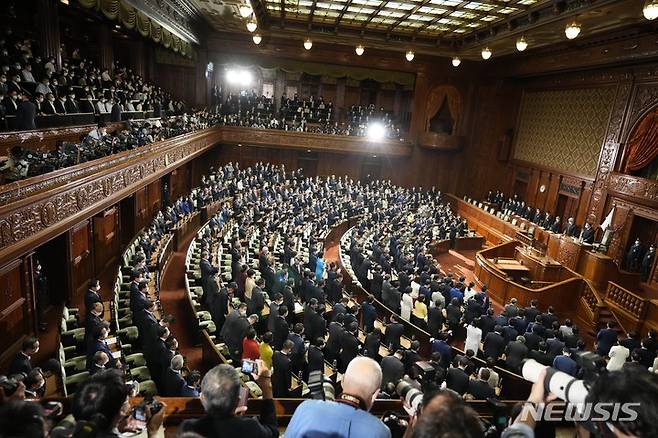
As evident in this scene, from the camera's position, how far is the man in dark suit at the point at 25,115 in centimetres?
609

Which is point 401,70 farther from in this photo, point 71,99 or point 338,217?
point 71,99

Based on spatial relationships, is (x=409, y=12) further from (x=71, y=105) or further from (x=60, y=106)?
(x=60, y=106)

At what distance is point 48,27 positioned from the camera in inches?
331

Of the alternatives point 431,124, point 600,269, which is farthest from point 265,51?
point 600,269

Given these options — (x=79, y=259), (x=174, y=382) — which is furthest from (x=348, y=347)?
(x=79, y=259)

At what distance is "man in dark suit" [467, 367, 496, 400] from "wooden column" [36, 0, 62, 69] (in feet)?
32.3

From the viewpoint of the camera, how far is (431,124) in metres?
20.3

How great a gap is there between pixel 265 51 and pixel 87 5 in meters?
11.5

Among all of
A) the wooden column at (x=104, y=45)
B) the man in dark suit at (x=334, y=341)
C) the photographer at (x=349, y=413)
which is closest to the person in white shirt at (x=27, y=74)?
the wooden column at (x=104, y=45)

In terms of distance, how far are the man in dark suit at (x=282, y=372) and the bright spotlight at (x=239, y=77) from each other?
1743 cm

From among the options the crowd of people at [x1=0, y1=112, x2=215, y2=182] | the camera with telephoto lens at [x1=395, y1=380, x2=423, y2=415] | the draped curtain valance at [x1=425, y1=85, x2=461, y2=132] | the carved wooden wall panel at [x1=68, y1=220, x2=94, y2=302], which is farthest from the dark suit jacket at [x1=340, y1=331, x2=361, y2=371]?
the draped curtain valance at [x1=425, y1=85, x2=461, y2=132]

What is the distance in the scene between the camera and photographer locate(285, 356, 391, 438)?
1551 millimetres

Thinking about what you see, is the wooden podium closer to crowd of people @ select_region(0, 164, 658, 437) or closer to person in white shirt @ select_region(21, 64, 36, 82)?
crowd of people @ select_region(0, 164, 658, 437)

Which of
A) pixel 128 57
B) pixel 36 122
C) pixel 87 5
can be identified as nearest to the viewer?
pixel 36 122
